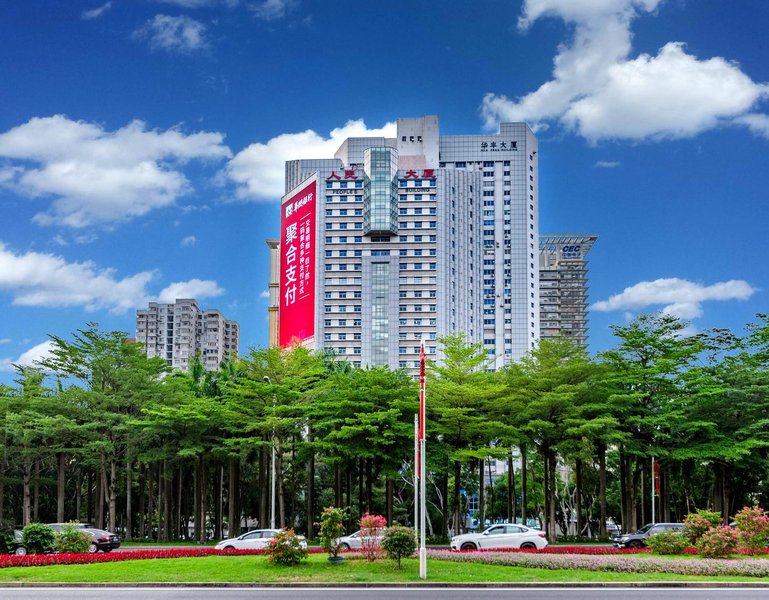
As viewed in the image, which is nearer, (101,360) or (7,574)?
(7,574)

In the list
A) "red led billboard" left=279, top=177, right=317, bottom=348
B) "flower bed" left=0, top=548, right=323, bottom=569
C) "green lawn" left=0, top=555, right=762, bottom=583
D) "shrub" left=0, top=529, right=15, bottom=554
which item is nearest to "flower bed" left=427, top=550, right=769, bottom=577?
"green lawn" left=0, top=555, right=762, bottom=583

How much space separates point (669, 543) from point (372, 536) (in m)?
12.3

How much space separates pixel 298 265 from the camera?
145375 mm

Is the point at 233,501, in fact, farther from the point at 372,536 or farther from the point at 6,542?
the point at 372,536

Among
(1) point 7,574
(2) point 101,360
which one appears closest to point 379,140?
(2) point 101,360

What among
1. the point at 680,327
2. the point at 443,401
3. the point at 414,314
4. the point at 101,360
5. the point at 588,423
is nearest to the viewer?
the point at 588,423

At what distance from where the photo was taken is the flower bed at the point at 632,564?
26734 mm

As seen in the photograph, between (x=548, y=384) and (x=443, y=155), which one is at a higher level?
(x=443, y=155)

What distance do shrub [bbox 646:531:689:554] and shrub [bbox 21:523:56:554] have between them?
912 inches

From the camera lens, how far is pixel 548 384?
5103 centimetres

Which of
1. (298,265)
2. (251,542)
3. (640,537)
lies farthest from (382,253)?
(251,542)

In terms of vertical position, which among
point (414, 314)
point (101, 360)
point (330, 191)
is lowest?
point (101, 360)

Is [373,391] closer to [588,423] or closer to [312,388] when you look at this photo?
[312,388]

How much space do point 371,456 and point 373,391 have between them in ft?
12.9
